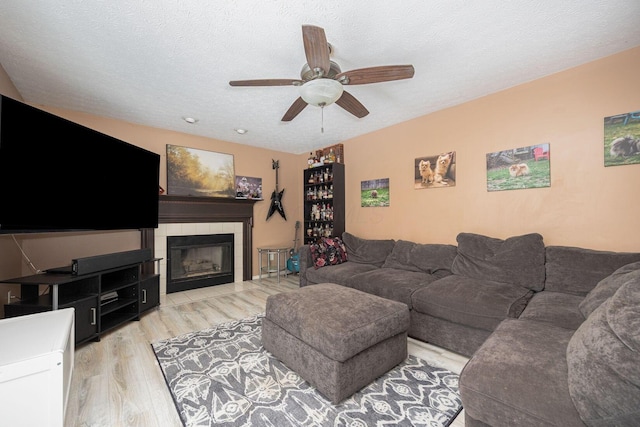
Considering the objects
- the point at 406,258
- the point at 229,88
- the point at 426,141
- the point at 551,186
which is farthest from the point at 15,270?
the point at 551,186

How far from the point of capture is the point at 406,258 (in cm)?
308

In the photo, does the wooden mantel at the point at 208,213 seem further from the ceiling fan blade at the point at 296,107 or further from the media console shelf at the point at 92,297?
the ceiling fan blade at the point at 296,107

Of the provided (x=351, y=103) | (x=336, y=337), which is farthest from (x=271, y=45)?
(x=336, y=337)

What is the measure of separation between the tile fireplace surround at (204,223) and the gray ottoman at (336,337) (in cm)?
253

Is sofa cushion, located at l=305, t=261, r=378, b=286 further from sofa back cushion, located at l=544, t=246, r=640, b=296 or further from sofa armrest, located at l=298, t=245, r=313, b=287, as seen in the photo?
sofa back cushion, located at l=544, t=246, r=640, b=296

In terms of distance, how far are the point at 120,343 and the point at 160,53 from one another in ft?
8.22

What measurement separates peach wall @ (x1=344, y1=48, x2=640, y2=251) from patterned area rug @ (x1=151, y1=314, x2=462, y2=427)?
5.77ft

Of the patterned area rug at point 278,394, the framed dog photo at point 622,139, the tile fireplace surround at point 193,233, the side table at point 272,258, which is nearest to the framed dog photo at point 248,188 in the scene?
the tile fireplace surround at point 193,233

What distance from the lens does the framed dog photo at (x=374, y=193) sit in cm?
372

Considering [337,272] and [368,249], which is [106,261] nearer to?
[337,272]

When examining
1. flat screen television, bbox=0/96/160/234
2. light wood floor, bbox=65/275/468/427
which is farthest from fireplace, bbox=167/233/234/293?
flat screen television, bbox=0/96/160/234

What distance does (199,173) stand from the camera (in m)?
3.96

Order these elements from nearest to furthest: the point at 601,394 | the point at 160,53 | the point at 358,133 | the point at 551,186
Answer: the point at 601,394 → the point at 160,53 → the point at 551,186 → the point at 358,133

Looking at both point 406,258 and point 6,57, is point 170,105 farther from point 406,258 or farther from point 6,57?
point 406,258
